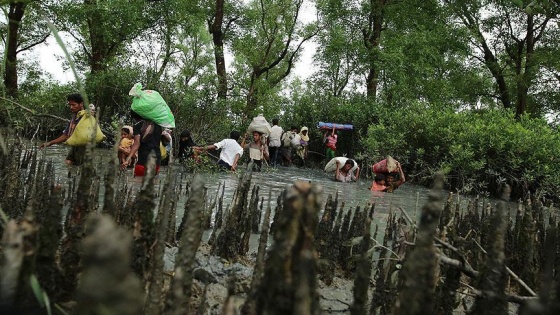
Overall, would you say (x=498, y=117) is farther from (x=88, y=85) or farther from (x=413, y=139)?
(x=88, y=85)

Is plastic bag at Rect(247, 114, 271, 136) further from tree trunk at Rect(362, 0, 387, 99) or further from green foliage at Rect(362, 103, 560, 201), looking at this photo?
tree trunk at Rect(362, 0, 387, 99)

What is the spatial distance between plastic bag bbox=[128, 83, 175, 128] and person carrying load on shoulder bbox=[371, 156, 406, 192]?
221 inches

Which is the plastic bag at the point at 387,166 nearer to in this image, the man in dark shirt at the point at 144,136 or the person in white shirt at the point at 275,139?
the man in dark shirt at the point at 144,136

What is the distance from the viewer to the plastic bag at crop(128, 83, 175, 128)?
662 centimetres

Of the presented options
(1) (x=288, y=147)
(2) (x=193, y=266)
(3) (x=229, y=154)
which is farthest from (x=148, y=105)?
(1) (x=288, y=147)

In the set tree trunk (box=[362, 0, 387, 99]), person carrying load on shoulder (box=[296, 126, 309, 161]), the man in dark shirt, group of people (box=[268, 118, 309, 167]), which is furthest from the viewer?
tree trunk (box=[362, 0, 387, 99])

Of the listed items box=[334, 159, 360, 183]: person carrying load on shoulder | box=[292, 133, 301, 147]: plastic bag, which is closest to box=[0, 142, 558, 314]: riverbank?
box=[334, 159, 360, 183]: person carrying load on shoulder

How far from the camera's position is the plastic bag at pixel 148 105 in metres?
6.62

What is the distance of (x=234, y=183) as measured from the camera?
10094mm

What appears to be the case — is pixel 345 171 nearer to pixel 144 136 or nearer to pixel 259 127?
pixel 259 127

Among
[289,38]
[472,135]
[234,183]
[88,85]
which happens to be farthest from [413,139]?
[289,38]

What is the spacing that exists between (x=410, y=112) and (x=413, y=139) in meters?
0.96

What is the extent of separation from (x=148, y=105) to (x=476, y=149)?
9.40 m

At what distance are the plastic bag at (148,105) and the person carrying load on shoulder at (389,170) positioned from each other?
5602 millimetres
